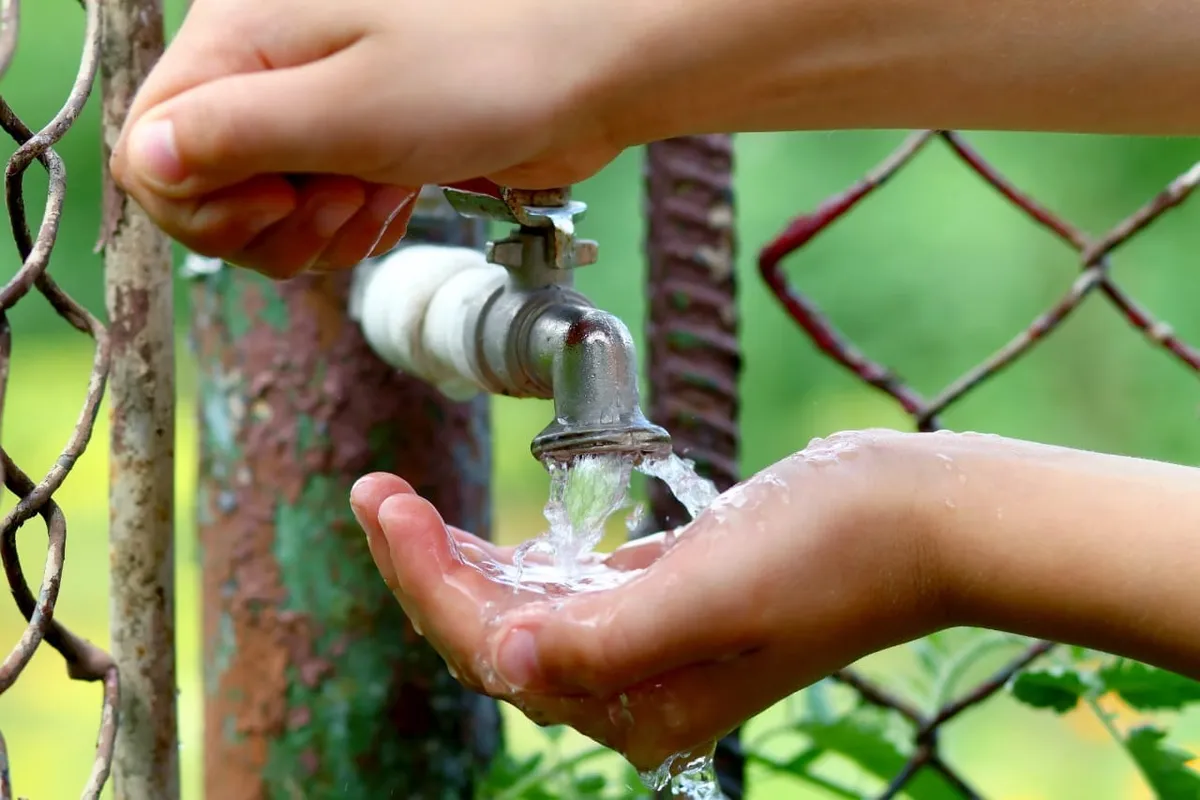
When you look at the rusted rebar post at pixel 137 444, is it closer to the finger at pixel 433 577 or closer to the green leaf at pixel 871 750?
the finger at pixel 433 577

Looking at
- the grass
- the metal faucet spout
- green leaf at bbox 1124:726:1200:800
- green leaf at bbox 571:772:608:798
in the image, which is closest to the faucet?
the metal faucet spout

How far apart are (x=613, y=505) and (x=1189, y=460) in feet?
4.44

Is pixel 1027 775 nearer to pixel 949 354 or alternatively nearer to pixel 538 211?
pixel 949 354

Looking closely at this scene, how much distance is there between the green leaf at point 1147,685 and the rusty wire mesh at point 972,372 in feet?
0.13

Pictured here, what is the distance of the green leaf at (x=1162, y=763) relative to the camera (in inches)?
25.5

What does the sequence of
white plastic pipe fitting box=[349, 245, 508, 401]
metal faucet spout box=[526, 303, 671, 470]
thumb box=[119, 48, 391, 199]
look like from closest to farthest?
thumb box=[119, 48, 391, 199] → metal faucet spout box=[526, 303, 671, 470] → white plastic pipe fitting box=[349, 245, 508, 401]

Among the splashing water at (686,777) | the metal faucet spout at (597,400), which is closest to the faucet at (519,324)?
the metal faucet spout at (597,400)

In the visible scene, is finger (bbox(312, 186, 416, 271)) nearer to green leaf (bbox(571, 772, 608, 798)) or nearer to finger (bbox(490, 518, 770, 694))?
finger (bbox(490, 518, 770, 694))

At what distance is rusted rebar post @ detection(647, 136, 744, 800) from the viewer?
0.67 meters

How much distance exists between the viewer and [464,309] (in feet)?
1.84

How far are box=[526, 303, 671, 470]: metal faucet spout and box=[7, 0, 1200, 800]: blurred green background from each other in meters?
1.19

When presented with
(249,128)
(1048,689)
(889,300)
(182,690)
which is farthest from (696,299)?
(889,300)

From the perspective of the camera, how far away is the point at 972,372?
2.33 feet

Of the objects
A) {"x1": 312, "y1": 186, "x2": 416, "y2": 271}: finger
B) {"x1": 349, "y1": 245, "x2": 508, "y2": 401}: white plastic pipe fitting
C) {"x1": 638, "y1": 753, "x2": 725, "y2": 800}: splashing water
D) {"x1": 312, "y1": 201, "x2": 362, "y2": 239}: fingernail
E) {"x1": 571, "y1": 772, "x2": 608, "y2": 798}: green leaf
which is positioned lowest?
{"x1": 638, "y1": 753, "x2": 725, "y2": 800}: splashing water
